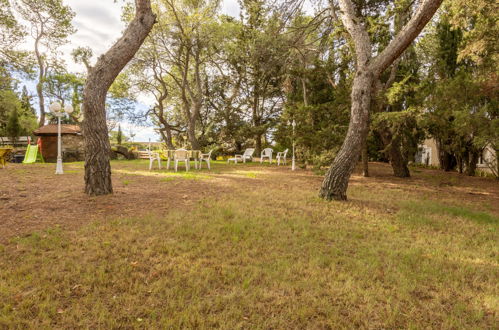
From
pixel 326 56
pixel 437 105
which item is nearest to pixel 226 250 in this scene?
pixel 437 105

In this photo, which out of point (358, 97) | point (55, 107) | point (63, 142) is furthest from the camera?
point (63, 142)

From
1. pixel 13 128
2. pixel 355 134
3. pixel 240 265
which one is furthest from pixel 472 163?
pixel 13 128

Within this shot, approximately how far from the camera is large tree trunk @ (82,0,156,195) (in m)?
5.34

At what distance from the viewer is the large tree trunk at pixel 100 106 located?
210 inches

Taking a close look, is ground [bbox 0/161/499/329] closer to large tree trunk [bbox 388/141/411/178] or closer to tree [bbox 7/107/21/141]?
large tree trunk [bbox 388/141/411/178]

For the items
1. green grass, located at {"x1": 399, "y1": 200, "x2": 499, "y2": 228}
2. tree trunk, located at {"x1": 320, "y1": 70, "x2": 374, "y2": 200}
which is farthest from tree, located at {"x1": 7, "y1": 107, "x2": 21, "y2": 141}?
green grass, located at {"x1": 399, "y1": 200, "x2": 499, "y2": 228}

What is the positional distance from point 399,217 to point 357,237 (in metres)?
1.58

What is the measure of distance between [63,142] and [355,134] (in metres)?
17.3

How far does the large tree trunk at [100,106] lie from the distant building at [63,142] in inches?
520

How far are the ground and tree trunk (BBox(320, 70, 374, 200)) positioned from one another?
0.73 m

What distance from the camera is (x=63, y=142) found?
16422 mm

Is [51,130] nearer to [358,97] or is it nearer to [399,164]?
[358,97]

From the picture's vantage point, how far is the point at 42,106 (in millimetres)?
22109

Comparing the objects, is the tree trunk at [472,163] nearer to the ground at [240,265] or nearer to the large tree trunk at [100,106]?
the ground at [240,265]
